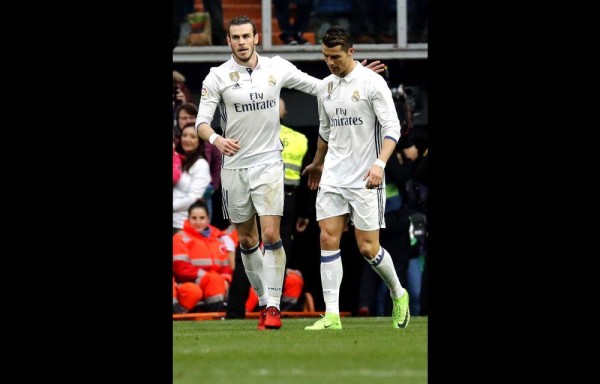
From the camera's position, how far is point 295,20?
1992 centimetres

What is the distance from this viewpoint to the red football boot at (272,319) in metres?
13.2

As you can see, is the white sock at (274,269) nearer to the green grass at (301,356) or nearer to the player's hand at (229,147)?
the green grass at (301,356)

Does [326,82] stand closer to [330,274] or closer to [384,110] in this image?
[384,110]

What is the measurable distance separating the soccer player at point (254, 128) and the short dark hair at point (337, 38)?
57 centimetres

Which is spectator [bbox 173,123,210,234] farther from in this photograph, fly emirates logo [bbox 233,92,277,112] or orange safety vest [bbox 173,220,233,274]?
fly emirates logo [bbox 233,92,277,112]

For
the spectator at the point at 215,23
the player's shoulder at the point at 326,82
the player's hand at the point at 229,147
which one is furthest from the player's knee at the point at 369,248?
the spectator at the point at 215,23

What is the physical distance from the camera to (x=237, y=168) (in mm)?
13758

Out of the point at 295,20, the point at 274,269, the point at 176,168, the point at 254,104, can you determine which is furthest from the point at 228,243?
the point at 254,104

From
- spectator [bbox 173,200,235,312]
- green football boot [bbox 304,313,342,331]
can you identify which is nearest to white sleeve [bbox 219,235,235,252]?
spectator [bbox 173,200,235,312]

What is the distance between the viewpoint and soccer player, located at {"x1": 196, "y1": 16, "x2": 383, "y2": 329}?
13469 mm
